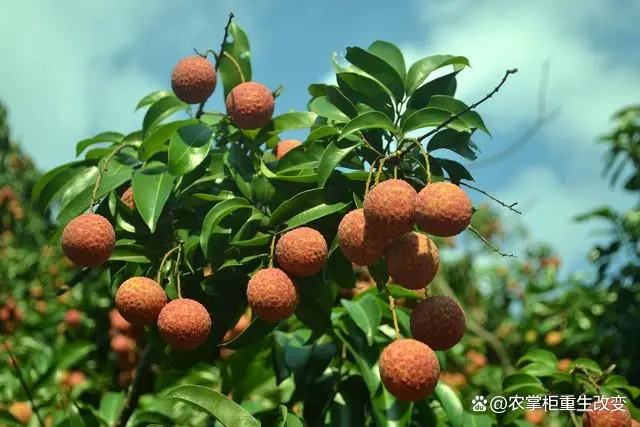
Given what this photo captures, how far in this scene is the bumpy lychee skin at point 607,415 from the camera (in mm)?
1854

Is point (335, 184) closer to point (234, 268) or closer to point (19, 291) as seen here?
point (234, 268)

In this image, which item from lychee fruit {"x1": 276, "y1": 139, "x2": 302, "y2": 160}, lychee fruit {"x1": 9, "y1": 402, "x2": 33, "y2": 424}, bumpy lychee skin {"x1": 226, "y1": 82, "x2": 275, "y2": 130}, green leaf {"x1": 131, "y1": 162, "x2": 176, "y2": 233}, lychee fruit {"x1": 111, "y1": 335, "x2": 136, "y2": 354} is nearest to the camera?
green leaf {"x1": 131, "y1": 162, "x2": 176, "y2": 233}

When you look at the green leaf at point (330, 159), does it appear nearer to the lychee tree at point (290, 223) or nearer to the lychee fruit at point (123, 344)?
the lychee tree at point (290, 223)

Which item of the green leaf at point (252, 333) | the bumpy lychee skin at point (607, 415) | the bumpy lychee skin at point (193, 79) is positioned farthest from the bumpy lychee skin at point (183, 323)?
the bumpy lychee skin at point (607, 415)

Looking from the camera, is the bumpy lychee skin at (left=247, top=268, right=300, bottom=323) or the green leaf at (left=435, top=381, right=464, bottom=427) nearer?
the bumpy lychee skin at (left=247, top=268, right=300, bottom=323)

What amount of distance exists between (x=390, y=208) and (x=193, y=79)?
0.78 m

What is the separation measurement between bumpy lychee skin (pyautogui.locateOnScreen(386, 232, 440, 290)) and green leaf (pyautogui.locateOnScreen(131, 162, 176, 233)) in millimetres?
566

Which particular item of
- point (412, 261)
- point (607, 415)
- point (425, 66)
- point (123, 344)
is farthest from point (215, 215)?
point (123, 344)

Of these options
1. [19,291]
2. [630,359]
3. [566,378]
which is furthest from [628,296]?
[19,291]

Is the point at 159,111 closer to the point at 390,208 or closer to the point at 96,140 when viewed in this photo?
the point at 96,140

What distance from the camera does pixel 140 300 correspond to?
5.56 ft

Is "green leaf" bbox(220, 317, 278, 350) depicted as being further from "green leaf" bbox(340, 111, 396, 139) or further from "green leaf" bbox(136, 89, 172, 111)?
"green leaf" bbox(136, 89, 172, 111)

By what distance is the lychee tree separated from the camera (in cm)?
155

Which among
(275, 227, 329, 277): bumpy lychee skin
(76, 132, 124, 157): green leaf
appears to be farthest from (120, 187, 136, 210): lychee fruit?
(275, 227, 329, 277): bumpy lychee skin
